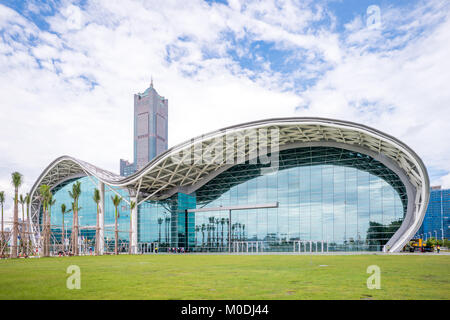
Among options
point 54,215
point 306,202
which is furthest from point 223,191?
point 54,215

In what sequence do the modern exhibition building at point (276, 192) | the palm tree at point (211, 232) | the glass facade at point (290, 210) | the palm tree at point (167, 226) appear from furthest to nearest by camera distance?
the palm tree at point (167, 226) < the palm tree at point (211, 232) < the glass facade at point (290, 210) < the modern exhibition building at point (276, 192)

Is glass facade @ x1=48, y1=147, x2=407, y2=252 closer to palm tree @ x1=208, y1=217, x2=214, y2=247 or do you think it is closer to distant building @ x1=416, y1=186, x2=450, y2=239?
palm tree @ x1=208, y1=217, x2=214, y2=247

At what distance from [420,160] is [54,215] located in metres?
68.1

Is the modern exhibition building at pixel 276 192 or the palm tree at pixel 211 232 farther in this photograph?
the palm tree at pixel 211 232

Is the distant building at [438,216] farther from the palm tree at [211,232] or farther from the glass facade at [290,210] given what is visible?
the palm tree at [211,232]

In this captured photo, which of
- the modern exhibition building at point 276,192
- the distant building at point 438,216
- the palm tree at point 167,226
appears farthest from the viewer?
the distant building at point 438,216

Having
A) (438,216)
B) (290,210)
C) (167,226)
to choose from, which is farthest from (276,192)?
(438,216)

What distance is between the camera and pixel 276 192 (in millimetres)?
53438

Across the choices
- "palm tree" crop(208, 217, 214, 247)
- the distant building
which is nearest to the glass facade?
"palm tree" crop(208, 217, 214, 247)

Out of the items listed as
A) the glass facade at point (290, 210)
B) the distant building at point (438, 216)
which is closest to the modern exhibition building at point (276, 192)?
the glass facade at point (290, 210)

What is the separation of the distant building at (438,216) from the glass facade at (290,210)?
98.0 m

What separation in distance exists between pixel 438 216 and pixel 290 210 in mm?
117759

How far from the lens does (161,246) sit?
5962cm

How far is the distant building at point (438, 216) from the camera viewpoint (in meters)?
135
